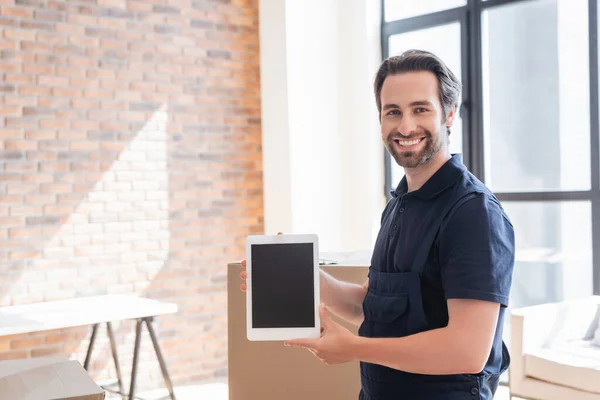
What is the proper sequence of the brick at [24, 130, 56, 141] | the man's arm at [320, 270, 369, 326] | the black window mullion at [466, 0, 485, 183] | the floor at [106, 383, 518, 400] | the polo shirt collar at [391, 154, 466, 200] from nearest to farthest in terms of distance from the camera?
the polo shirt collar at [391, 154, 466, 200]
the man's arm at [320, 270, 369, 326]
the brick at [24, 130, 56, 141]
the floor at [106, 383, 518, 400]
the black window mullion at [466, 0, 485, 183]

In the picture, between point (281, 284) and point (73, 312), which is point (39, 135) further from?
point (281, 284)

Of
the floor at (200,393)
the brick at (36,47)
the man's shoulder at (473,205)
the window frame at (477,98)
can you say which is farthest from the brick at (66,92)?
the man's shoulder at (473,205)

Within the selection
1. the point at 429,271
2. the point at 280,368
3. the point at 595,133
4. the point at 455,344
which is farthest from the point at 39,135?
the point at 455,344

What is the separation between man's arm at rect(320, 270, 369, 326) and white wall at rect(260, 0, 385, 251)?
3427 mm

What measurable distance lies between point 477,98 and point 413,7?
982mm

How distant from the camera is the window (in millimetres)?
4504

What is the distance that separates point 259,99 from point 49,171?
5.61ft

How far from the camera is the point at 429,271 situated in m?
1.45

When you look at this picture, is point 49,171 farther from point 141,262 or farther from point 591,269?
point 591,269

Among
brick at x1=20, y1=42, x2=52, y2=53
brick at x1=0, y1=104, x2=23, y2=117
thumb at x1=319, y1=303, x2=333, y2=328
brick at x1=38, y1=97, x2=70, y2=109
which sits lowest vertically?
thumb at x1=319, y1=303, x2=333, y2=328

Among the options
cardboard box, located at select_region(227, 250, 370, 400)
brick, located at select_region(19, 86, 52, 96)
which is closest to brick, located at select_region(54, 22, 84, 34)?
brick, located at select_region(19, 86, 52, 96)

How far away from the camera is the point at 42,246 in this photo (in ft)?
14.5

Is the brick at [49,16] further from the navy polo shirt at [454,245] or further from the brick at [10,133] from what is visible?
the navy polo shirt at [454,245]

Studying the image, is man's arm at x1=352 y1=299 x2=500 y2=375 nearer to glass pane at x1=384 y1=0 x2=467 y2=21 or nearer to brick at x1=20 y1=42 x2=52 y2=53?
brick at x1=20 y1=42 x2=52 y2=53
